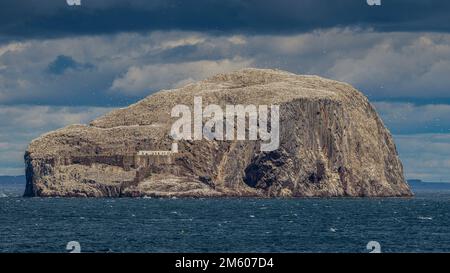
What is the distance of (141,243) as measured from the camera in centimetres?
11675

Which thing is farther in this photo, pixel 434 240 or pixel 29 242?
pixel 434 240

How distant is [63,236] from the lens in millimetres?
130250
